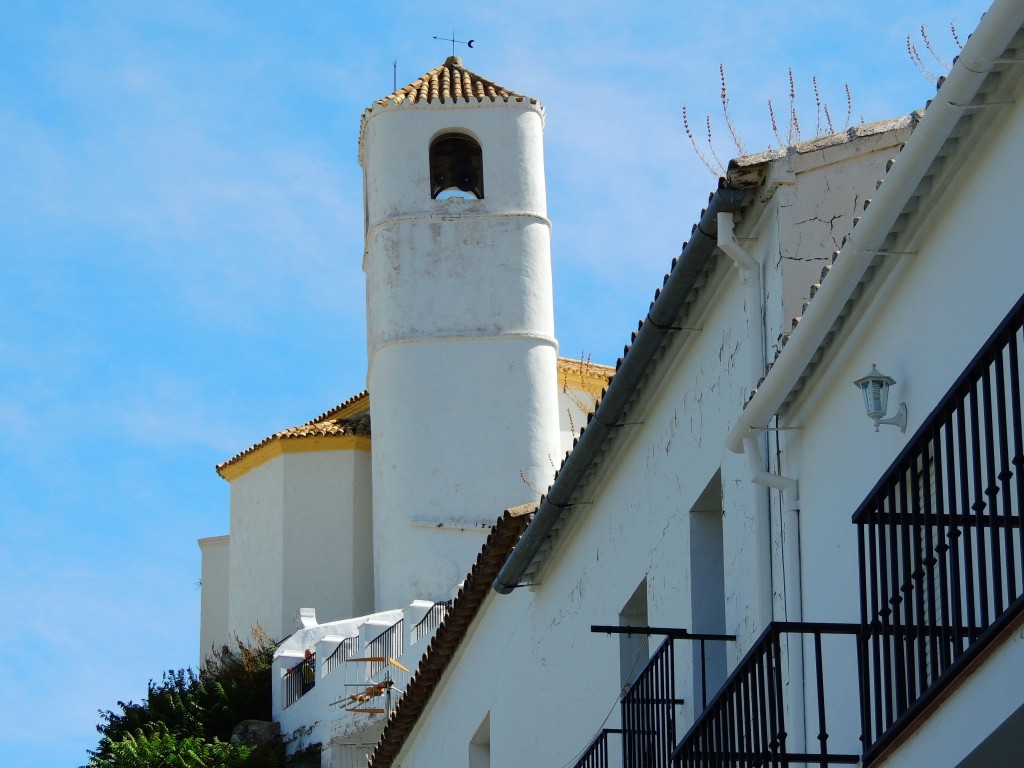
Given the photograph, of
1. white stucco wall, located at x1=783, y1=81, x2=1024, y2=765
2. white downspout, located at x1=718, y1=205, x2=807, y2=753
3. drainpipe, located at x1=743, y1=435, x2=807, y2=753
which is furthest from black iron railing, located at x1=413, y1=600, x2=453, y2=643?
white stucco wall, located at x1=783, y1=81, x2=1024, y2=765

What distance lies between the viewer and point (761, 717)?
9328mm

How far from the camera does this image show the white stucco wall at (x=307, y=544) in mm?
36375

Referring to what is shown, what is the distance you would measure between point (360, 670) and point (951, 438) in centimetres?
2298

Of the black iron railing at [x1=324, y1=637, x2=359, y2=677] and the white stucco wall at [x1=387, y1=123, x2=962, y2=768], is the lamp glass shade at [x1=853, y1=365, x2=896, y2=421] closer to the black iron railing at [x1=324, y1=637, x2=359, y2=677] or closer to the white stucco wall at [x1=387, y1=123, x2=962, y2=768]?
the white stucco wall at [x1=387, y1=123, x2=962, y2=768]

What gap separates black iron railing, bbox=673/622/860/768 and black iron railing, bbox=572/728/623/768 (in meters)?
2.92

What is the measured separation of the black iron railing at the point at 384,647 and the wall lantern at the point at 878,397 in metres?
20.9

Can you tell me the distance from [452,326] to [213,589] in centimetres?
917

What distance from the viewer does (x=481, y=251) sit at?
35062mm

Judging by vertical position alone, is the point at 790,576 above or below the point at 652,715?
above

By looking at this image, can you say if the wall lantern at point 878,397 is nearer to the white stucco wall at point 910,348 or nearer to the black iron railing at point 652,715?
the white stucco wall at point 910,348

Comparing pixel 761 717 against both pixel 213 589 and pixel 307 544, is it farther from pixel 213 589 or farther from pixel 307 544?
pixel 213 589

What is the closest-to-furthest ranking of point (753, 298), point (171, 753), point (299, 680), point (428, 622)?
point (753, 298)
point (428, 622)
point (171, 753)
point (299, 680)

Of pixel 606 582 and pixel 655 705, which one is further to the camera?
pixel 606 582

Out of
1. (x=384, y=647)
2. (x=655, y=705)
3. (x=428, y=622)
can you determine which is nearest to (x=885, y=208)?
(x=655, y=705)
